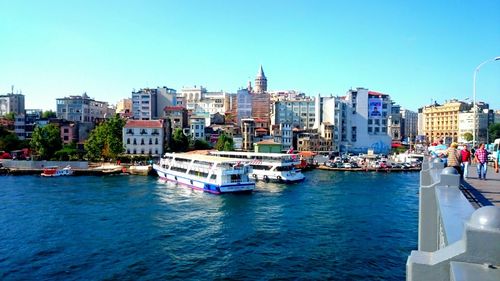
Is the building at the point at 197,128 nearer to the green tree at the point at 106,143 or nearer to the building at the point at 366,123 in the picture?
the green tree at the point at 106,143

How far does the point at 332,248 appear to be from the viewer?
1803 centimetres

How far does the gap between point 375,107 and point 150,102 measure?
1693 inches

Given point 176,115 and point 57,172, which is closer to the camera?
point 57,172

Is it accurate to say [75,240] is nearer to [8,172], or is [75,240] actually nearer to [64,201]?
[64,201]

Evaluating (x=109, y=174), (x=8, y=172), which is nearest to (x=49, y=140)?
(x=8, y=172)

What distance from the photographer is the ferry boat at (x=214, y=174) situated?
33312 mm

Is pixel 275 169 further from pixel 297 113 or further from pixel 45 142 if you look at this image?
pixel 297 113

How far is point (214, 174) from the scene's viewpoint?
1351 inches

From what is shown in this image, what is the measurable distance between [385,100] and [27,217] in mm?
69104

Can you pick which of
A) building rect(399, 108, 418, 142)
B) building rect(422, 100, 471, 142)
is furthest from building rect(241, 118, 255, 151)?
building rect(399, 108, 418, 142)

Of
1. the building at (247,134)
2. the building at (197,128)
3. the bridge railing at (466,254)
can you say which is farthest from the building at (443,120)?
the bridge railing at (466,254)

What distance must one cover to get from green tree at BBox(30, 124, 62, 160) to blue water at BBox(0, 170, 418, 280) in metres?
20.6

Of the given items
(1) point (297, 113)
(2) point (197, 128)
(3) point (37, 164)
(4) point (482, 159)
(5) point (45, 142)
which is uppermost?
(1) point (297, 113)

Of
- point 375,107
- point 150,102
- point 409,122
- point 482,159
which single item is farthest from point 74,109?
point 409,122
